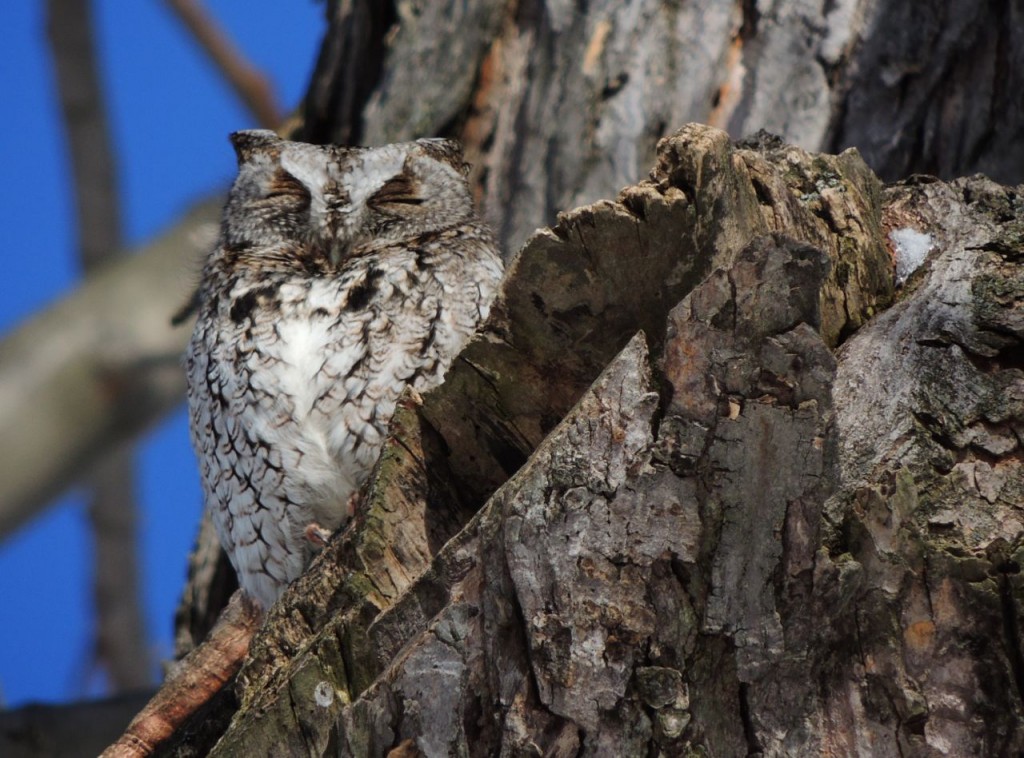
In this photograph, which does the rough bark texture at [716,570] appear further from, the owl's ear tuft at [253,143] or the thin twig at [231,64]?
Answer: the thin twig at [231,64]

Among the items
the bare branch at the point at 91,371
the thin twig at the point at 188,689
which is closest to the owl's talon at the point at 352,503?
the thin twig at the point at 188,689

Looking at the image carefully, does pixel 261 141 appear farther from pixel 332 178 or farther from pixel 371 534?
pixel 371 534

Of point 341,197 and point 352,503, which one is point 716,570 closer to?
point 352,503

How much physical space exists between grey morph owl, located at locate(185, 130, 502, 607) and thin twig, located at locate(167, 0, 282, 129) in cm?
402

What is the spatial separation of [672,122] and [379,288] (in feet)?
3.06

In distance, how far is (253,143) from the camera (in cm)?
293

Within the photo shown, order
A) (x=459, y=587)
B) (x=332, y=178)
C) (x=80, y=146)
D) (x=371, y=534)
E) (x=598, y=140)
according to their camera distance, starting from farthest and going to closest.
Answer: (x=80, y=146) → (x=598, y=140) → (x=332, y=178) → (x=371, y=534) → (x=459, y=587)

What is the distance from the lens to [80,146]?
4988mm

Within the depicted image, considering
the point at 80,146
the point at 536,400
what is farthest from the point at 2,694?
the point at 536,400

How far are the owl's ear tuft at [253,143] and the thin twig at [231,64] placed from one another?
3740 mm

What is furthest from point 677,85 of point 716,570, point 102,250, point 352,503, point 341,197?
point 102,250

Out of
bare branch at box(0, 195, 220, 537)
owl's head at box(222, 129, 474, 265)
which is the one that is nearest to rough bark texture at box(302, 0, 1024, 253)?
owl's head at box(222, 129, 474, 265)

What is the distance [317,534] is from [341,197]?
806mm

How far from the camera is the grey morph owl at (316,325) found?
233 cm
